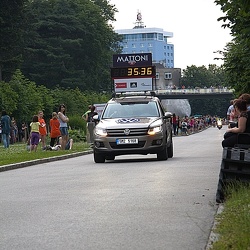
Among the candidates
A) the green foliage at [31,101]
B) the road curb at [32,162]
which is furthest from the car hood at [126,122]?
the green foliage at [31,101]

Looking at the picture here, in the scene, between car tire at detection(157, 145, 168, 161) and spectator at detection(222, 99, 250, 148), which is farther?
car tire at detection(157, 145, 168, 161)

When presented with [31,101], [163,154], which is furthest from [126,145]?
[31,101]

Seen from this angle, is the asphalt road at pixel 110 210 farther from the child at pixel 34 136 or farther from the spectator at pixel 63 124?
the child at pixel 34 136

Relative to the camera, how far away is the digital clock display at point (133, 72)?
5194 cm

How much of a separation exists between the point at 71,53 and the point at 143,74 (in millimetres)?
55336

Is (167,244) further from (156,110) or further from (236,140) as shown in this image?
(156,110)

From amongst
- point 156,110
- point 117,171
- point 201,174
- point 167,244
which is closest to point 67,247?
point 167,244

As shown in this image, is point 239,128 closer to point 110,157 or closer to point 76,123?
point 110,157

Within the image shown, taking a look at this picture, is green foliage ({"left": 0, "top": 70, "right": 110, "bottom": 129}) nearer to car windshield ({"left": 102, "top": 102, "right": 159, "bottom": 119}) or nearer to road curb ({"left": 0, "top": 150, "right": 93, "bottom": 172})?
road curb ({"left": 0, "top": 150, "right": 93, "bottom": 172})

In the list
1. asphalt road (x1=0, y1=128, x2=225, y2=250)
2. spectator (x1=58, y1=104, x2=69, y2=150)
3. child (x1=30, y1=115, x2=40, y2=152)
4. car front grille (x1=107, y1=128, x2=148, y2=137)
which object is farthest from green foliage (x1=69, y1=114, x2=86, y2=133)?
asphalt road (x1=0, y1=128, x2=225, y2=250)

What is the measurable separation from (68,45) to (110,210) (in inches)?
3699

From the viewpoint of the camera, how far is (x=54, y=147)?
117 feet

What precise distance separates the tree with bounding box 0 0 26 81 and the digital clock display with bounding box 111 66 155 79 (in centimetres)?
2714

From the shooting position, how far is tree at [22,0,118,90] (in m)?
103
